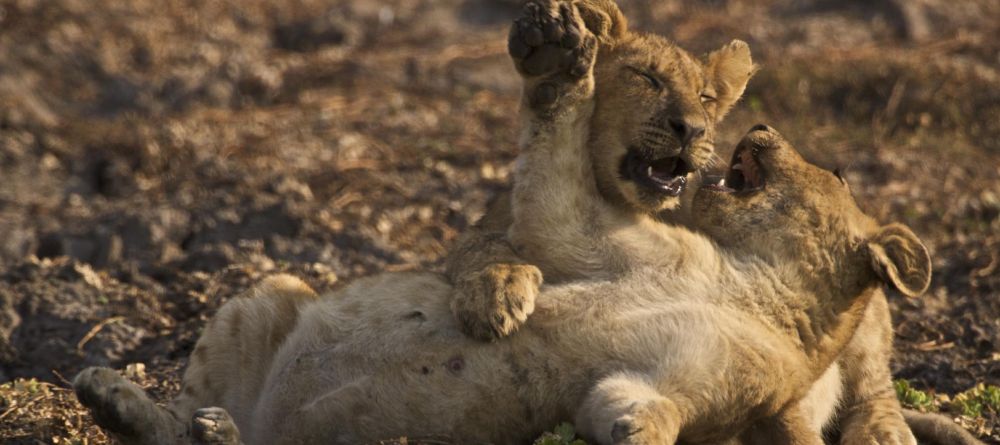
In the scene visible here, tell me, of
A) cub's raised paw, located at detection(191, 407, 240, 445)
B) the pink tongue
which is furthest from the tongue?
cub's raised paw, located at detection(191, 407, 240, 445)

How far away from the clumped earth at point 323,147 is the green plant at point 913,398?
0.09 ft

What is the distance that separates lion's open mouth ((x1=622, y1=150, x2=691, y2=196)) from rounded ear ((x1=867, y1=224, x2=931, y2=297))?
0.77 meters

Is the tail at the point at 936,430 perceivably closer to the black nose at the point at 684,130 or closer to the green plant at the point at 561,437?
the black nose at the point at 684,130

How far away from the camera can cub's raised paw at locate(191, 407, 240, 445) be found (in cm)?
454

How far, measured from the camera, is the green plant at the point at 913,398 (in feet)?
20.4

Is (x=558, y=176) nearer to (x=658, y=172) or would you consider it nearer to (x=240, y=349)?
(x=658, y=172)

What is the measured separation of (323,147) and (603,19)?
522 centimetres

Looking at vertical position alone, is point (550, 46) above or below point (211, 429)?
above

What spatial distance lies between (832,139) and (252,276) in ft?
16.8

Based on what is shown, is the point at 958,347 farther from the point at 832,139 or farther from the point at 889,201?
the point at 832,139

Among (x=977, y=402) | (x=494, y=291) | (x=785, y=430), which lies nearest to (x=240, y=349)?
(x=494, y=291)

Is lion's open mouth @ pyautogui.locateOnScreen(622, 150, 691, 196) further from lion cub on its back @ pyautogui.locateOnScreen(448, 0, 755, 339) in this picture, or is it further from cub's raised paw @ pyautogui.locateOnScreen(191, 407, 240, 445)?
cub's raised paw @ pyautogui.locateOnScreen(191, 407, 240, 445)

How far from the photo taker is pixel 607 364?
489cm

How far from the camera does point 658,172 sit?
5.64m
